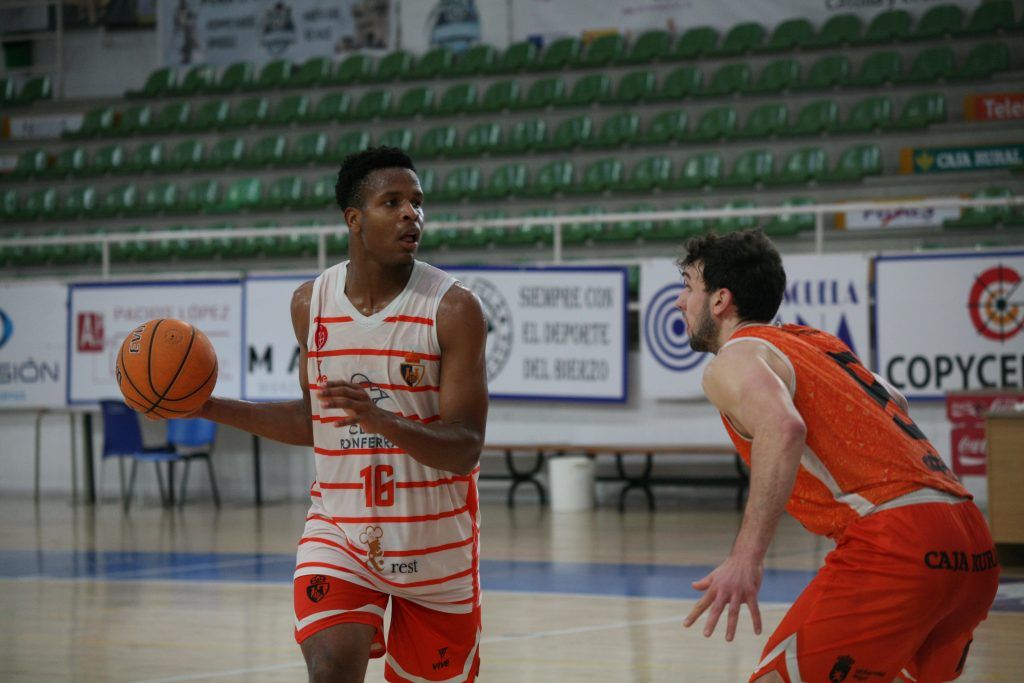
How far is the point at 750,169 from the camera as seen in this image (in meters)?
15.8

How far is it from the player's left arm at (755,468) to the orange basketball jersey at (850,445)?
10 cm

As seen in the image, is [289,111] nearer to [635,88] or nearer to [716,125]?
[635,88]

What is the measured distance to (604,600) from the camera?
7352mm

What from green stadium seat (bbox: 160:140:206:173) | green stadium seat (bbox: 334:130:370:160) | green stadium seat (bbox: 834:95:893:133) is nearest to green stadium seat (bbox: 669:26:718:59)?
green stadium seat (bbox: 834:95:893:133)

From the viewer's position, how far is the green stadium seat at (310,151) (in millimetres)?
18094

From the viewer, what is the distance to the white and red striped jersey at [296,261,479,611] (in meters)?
3.58

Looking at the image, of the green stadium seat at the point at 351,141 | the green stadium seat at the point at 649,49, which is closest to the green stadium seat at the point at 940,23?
the green stadium seat at the point at 649,49

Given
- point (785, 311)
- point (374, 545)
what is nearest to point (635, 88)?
point (785, 311)

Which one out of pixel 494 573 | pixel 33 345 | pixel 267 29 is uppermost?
pixel 267 29

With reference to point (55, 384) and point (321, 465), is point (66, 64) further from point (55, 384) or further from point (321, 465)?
point (321, 465)

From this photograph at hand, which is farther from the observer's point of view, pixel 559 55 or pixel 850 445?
pixel 559 55

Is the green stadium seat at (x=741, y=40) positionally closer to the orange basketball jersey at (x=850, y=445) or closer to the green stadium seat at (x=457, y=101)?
the green stadium seat at (x=457, y=101)

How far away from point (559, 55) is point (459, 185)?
101 inches

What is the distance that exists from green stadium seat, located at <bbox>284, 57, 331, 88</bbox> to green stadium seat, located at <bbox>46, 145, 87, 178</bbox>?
3108 millimetres
